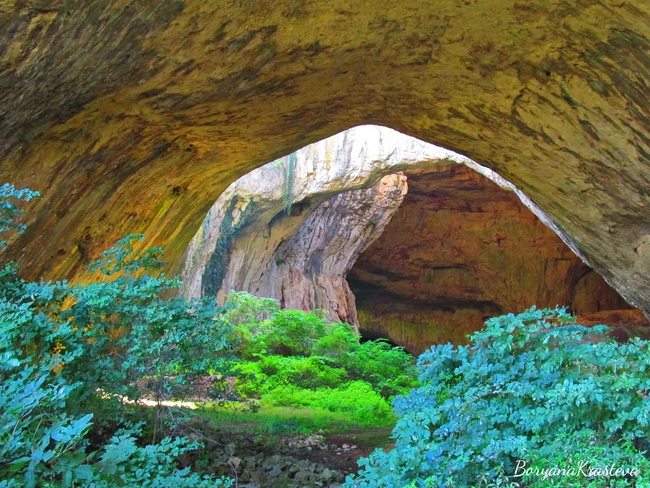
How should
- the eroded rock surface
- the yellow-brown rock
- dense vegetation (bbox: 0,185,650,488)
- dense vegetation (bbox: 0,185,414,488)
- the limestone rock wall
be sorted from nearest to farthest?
dense vegetation (bbox: 0,185,650,488) → dense vegetation (bbox: 0,185,414,488) → the yellow-brown rock → the eroded rock surface → the limestone rock wall

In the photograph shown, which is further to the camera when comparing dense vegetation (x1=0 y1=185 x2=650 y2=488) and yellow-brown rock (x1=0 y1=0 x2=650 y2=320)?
yellow-brown rock (x1=0 y1=0 x2=650 y2=320)

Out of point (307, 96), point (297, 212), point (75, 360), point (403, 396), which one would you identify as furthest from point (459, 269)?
point (75, 360)

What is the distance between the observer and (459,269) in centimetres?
2206

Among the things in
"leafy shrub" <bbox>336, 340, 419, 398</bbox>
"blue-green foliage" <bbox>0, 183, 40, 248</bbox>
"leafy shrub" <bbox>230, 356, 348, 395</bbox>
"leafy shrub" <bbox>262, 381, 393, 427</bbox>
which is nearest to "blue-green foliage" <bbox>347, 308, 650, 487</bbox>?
"blue-green foliage" <bbox>0, 183, 40, 248</bbox>

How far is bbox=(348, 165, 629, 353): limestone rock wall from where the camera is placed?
20.2m

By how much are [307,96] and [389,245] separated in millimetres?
15504

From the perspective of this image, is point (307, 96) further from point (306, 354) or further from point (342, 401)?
point (306, 354)

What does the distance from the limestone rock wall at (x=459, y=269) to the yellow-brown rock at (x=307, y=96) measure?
39.7 feet

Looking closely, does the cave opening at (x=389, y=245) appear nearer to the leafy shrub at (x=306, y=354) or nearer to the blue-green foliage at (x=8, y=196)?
the leafy shrub at (x=306, y=354)

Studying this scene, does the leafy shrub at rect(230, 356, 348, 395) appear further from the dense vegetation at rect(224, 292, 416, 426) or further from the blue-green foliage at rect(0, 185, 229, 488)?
the blue-green foliage at rect(0, 185, 229, 488)

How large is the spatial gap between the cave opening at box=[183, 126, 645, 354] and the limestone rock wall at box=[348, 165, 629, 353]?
1.7 inches

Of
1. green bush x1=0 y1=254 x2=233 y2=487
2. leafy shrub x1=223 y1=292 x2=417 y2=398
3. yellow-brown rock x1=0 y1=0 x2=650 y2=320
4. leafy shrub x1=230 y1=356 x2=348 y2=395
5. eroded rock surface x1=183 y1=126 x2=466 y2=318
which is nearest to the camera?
green bush x1=0 y1=254 x2=233 y2=487

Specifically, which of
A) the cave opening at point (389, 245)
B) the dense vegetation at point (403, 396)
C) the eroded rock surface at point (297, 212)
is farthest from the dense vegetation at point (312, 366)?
the dense vegetation at point (403, 396)

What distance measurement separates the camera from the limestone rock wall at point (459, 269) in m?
20.2
